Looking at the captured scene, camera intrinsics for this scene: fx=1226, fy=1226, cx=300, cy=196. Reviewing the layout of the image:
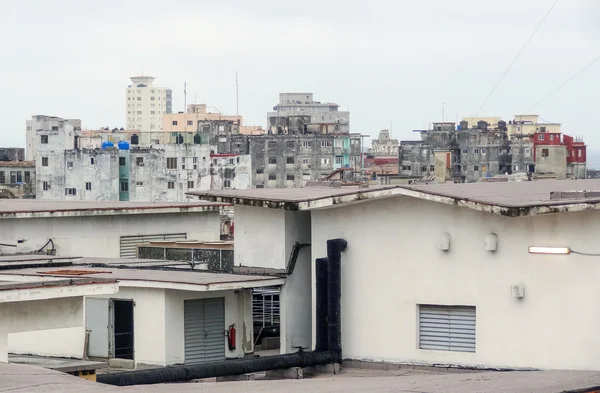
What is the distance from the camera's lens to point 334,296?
1912cm

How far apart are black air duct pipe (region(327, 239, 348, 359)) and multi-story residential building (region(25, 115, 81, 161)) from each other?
89.7m

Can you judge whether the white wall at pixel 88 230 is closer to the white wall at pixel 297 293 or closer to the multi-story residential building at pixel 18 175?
the white wall at pixel 297 293

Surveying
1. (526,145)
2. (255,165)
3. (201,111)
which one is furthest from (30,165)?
(201,111)

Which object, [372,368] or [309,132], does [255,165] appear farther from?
[372,368]

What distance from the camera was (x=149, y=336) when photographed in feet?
62.9

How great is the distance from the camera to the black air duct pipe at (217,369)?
625 inches

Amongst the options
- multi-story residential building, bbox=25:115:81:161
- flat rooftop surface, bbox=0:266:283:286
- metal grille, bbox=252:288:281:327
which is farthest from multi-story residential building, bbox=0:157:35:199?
flat rooftop surface, bbox=0:266:283:286

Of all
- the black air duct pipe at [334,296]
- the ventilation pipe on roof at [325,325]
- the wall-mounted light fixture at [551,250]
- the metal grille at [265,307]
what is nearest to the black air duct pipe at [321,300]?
the ventilation pipe on roof at [325,325]

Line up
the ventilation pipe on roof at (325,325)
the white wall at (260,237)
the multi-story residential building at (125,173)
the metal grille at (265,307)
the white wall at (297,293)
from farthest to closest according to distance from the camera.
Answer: the multi-story residential building at (125,173), the metal grille at (265,307), the white wall at (260,237), the white wall at (297,293), the ventilation pipe on roof at (325,325)

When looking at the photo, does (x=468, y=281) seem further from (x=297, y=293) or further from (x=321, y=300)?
(x=297, y=293)

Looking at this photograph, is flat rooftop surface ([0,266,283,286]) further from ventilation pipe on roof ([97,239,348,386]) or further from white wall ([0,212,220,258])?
white wall ([0,212,220,258])

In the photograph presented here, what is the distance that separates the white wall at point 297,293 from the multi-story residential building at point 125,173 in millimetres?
84058

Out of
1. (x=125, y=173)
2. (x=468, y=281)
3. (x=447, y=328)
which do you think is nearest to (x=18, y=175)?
(x=125, y=173)

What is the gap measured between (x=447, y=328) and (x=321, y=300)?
2.11 metres
